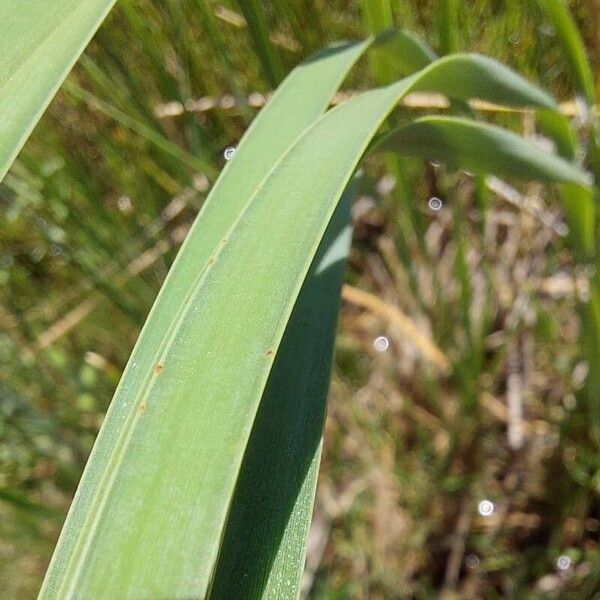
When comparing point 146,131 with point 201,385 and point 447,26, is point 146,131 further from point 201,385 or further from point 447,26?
point 201,385

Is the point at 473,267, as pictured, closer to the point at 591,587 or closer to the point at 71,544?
the point at 591,587

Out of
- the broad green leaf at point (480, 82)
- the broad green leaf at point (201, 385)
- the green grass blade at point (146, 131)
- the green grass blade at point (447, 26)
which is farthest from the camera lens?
the green grass blade at point (146, 131)

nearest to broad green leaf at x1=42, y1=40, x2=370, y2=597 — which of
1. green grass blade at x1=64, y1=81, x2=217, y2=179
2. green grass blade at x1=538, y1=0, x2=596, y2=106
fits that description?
green grass blade at x1=538, y1=0, x2=596, y2=106

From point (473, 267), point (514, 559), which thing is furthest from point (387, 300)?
point (514, 559)

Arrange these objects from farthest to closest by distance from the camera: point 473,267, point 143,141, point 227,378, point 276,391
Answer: point 473,267
point 143,141
point 276,391
point 227,378

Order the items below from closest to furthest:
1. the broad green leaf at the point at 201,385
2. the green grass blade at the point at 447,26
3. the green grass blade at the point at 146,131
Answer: the broad green leaf at the point at 201,385, the green grass blade at the point at 447,26, the green grass blade at the point at 146,131

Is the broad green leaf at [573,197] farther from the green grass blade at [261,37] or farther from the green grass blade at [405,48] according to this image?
the green grass blade at [261,37]

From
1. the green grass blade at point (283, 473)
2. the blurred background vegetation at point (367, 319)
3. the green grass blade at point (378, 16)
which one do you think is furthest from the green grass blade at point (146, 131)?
the green grass blade at point (283, 473)
